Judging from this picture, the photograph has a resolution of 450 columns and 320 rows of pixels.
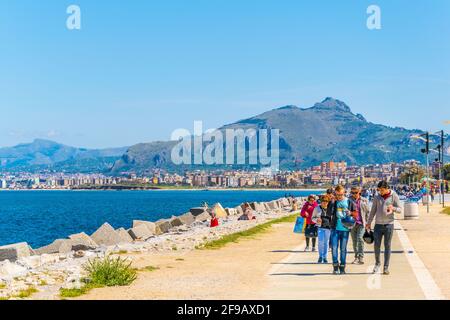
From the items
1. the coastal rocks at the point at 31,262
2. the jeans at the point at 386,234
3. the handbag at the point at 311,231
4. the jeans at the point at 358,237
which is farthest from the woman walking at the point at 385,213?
the coastal rocks at the point at 31,262

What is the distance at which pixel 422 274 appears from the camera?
1534 centimetres

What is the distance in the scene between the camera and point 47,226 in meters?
73.8

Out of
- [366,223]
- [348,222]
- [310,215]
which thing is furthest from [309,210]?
[348,222]

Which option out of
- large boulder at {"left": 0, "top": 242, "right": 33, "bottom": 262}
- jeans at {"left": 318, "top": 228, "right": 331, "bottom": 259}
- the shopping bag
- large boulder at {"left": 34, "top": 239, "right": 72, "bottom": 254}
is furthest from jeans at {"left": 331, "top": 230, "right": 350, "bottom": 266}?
large boulder at {"left": 34, "top": 239, "right": 72, "bottom": 254}

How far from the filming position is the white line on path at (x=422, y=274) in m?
12.3

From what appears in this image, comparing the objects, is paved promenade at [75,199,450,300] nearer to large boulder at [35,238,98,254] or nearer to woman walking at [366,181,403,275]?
woman walking at [366,181,403,275]

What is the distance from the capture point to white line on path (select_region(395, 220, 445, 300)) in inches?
485

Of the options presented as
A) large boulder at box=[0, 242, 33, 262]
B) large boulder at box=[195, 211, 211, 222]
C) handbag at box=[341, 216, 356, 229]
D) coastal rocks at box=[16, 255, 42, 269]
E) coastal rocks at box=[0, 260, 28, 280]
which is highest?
handbag at box=[341, 216, 356, 229]

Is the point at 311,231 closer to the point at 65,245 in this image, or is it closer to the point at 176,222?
the point at 65,245

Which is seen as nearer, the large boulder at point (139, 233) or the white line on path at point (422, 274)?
the white line on path at point (422, 274)

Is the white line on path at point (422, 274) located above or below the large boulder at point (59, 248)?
above

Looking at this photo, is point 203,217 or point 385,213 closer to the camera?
point 385,213

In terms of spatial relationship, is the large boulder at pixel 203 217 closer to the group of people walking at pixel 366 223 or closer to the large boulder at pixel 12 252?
the large boulder at pixel 12 252
